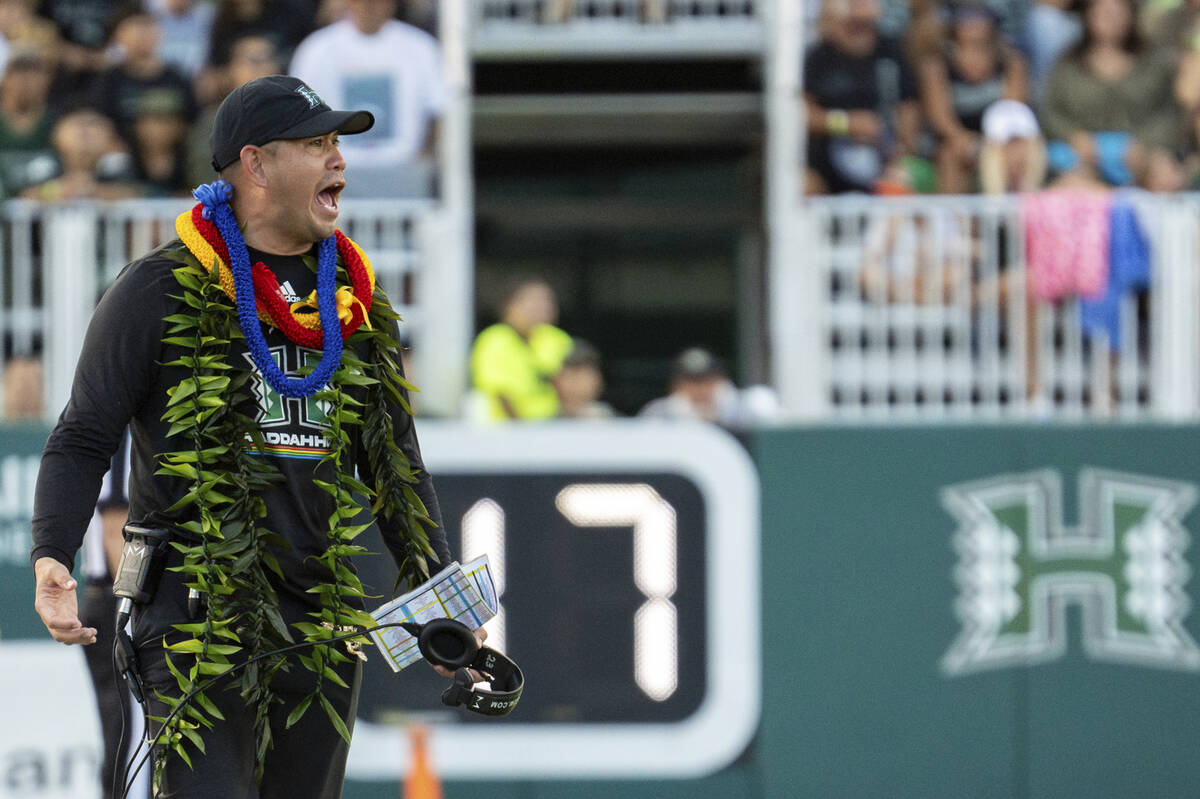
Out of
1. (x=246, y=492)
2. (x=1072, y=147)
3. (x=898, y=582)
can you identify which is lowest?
(x=898, y=582)

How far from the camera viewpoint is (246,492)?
3.37 metres

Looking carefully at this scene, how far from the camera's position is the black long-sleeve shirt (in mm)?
3307

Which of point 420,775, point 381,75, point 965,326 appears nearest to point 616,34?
point 381,75

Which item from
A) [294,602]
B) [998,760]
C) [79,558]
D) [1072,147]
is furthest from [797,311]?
[294,602]

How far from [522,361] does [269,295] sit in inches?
196

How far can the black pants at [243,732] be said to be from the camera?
3328mm

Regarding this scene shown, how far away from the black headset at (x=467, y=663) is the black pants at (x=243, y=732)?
0.16 meters

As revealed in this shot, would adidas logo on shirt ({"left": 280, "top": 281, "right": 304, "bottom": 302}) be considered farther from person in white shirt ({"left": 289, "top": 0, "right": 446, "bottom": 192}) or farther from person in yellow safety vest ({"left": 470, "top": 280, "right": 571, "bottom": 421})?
person in white shirt ({"left": 289, "top": 0, "right": 446, "bottom": 192})

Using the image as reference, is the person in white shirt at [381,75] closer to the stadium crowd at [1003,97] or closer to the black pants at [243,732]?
the stadium crowd at [1003,97]

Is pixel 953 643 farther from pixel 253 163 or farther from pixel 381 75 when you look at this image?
pixel 381 75

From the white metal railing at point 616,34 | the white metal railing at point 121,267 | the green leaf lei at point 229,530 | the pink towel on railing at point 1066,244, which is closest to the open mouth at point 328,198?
the green leaf lei at point 229,530

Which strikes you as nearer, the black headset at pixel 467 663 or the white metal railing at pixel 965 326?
the black headset at pixel 467 663

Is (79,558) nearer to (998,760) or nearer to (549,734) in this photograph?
(549,734)

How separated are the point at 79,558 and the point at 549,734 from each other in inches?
74.7
